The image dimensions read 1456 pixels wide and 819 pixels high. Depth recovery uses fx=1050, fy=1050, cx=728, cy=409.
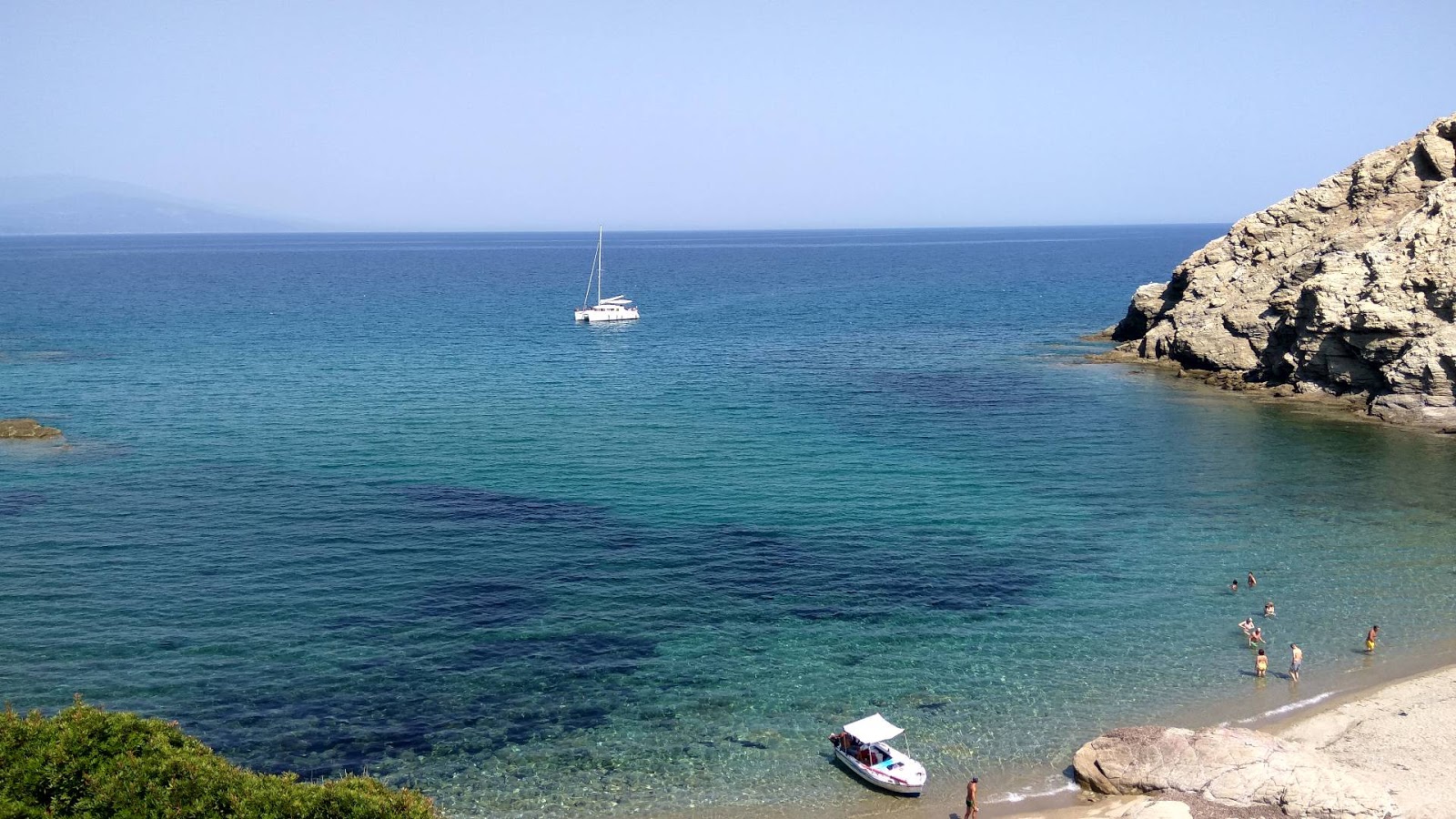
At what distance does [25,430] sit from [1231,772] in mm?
Answer: 79470

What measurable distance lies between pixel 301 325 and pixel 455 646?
113m

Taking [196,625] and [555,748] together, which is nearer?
[555,748]

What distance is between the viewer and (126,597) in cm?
4744

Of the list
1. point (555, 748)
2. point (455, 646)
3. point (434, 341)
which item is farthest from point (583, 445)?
point (434, 341)

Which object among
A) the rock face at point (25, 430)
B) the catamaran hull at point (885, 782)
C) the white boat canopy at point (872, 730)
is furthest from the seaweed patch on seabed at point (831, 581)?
the rock face at point (25, 430)

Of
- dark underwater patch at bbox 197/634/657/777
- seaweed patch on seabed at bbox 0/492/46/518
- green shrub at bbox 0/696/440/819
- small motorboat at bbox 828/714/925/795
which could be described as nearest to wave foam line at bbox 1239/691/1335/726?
small motorboat at bbox 828/714/925/795

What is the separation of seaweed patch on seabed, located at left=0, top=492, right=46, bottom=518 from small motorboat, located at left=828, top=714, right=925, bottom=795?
163 ft

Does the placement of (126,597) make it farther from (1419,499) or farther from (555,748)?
(1419,499)

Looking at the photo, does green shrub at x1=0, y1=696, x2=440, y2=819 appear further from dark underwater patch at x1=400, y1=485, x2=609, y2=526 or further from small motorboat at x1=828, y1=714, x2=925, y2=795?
dark underwater patch at x1=400, y1=485, x2=609, y2=526

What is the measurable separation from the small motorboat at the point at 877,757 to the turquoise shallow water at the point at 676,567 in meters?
0.82

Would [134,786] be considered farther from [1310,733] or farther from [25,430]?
[25,430]

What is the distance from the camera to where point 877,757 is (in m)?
34.6

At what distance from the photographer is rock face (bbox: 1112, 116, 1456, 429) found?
78.7m

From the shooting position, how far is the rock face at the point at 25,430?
75.1 meters
